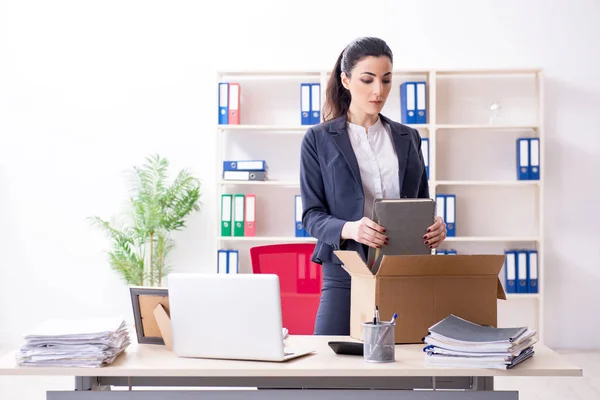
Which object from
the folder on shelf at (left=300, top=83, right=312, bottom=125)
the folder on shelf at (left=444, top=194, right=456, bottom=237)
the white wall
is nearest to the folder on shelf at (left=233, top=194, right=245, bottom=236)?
the white wall

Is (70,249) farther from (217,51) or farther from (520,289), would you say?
(520,289)

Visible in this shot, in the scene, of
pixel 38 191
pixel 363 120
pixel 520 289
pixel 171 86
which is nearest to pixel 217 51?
pixel 171 86

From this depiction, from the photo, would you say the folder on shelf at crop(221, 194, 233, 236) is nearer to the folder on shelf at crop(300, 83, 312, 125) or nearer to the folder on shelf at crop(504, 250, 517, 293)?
the folder on shelf at crop(300, 83, 312, 125)

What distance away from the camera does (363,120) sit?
225 centimetres

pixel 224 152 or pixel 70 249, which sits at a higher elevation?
pixel 224 152

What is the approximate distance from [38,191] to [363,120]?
3.85 meters

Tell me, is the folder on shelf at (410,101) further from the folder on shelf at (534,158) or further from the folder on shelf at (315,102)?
the folder on shelf at (534,158)

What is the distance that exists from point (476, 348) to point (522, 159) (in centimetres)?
367

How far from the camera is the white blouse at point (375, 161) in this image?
2.15 metres

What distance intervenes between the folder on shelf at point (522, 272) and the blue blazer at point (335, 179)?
122 inches

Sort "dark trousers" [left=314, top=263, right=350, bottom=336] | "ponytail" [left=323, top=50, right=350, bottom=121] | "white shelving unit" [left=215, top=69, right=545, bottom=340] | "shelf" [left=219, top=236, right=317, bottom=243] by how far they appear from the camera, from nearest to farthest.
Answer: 1. "dark trousers" [left=314, top=263, right=350, bottom=336]
2. "ponytail" [left=323, top=50, right=350, bottom=121]
3. "shelf" [left=219, top=236, right=317, bottom=243]
4. "white shelving unit" [left=215, top=69, right=545, bottom=340]

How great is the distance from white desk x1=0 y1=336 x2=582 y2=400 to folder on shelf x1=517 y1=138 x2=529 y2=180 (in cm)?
339

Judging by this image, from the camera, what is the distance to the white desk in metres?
1.67

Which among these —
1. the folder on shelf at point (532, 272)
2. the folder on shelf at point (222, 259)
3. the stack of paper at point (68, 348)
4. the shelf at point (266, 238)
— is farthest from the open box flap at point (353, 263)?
the folder on shelf at point (532, 272)
